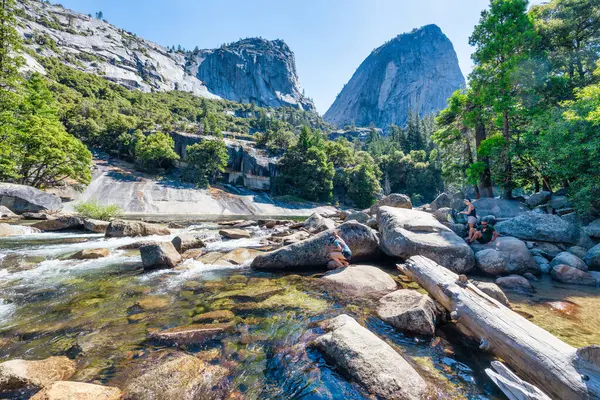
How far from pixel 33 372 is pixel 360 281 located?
6.70 meters

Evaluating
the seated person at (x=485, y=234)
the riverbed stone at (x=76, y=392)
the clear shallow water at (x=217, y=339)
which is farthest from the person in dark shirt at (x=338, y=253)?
the riverbed stone at (x=76, y=392)

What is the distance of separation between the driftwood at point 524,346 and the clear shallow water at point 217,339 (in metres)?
0.50

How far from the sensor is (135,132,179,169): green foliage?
54.8 metres

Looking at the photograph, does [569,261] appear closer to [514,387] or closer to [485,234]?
[485,234]

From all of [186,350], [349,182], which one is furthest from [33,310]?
[349,182]

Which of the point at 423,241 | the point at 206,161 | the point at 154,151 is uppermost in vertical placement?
the point at 154,151

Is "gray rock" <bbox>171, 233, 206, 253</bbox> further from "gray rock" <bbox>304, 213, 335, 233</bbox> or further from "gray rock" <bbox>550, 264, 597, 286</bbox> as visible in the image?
"gray rock" <bbox>550, 264, 597, 286</bbox>

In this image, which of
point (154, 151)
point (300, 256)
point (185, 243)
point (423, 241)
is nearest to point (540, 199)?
point (423, 241)

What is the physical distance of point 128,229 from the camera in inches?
613

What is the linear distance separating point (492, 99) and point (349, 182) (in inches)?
1732

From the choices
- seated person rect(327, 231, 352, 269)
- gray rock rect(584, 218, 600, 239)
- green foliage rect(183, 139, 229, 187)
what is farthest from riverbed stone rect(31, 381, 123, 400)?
green foliage rect(183, 139, 229, 187)

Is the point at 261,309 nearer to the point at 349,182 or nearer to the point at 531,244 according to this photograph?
the point at 531,244

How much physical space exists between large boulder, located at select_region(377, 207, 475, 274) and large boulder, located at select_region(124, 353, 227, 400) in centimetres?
719

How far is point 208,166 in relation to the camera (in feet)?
184
